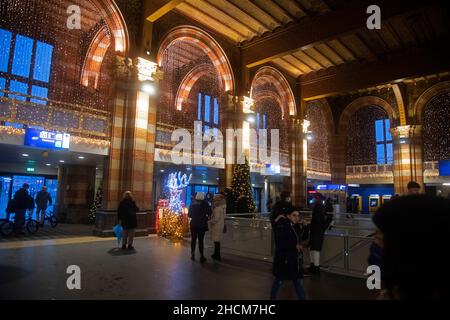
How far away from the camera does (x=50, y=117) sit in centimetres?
1032

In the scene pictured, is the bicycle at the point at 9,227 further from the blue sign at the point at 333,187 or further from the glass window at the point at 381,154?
the glass window at the point at 381,154

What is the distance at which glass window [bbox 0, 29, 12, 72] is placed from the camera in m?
13.7

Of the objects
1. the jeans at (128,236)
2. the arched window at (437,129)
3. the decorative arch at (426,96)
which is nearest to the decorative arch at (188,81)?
the jeans at (128,236)

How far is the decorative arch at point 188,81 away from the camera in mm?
19656

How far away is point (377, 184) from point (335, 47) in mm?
12608

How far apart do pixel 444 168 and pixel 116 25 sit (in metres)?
19.5

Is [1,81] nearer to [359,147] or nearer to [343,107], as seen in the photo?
[343,107]

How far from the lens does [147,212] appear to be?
11219 millimetres

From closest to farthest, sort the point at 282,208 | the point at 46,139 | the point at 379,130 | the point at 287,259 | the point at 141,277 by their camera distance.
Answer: the point at 287,259 < the point at 282,208 < the point at 141,277 < the point at 46,139 < the point at 379,130

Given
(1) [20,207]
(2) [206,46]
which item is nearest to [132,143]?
(1) [20,207]

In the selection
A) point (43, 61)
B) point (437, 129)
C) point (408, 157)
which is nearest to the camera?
point (43, 61)

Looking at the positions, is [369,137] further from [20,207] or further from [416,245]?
[416,245]

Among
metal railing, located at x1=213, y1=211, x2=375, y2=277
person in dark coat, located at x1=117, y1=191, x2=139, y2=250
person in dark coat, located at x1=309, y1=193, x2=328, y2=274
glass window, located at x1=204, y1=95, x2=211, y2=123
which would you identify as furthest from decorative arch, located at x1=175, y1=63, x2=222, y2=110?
person in dark coat, located at x1=309, y1=193, x2=328, y2=274

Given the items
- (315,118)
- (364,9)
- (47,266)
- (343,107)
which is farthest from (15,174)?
(343,107)
